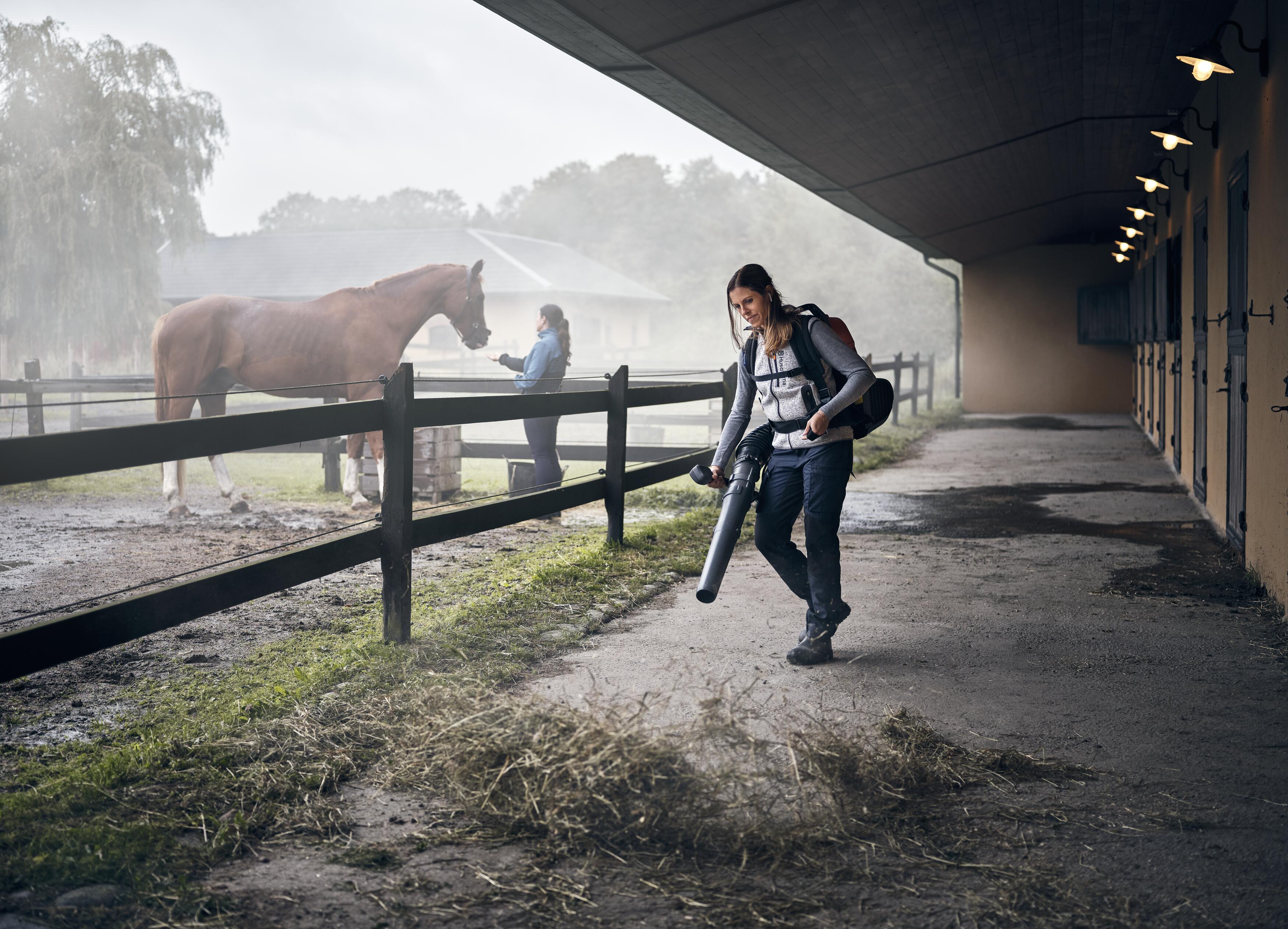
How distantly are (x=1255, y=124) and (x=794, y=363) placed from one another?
332 centimetres

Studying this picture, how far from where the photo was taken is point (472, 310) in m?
9.48

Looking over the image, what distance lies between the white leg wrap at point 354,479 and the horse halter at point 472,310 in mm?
1368

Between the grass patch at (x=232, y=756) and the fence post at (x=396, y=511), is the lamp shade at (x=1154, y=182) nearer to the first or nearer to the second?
the grass patch at (x=232, y=756)

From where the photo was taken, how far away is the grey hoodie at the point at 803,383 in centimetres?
400

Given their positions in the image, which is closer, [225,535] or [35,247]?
[225,535]

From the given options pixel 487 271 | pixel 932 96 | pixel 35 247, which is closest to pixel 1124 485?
pixel 932 96

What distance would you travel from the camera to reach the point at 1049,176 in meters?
12.4

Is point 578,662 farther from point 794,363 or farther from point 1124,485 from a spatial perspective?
point 1124,485

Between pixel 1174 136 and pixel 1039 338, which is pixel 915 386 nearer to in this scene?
pixel 1039 338

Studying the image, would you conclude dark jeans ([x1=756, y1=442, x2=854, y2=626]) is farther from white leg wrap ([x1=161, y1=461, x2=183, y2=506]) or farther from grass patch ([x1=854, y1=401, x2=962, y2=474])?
grass patch ([x1=854, y1=401, x2=962, y2=474])

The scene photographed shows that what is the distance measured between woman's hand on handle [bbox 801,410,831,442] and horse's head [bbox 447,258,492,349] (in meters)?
5.83

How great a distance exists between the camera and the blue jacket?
8000 millimetres

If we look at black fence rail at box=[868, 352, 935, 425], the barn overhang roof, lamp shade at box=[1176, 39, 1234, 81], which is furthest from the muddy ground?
black fence rail at box=[868, 352, 935, 425]

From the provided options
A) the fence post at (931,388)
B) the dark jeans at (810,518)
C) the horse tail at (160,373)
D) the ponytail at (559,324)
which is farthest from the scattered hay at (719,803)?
the fence post at (931,388)
